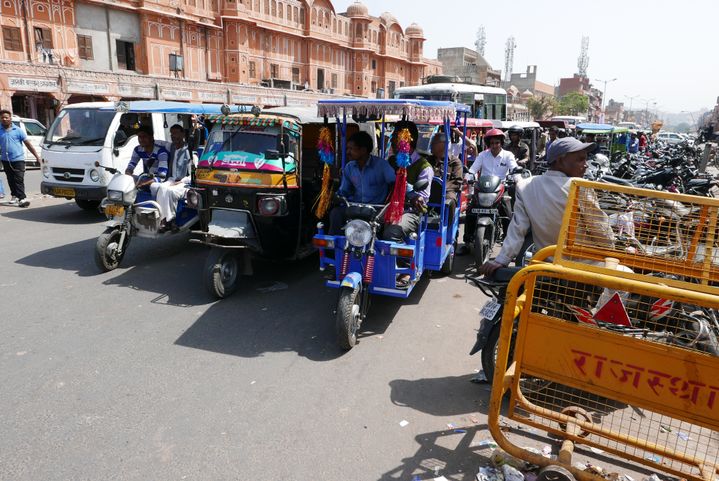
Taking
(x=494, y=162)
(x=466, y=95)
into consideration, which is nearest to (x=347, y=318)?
(x=494, y=162)

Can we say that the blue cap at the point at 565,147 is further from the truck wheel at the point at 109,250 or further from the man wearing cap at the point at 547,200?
the truck wheel at the point at 109,250

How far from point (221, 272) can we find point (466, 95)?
48.9 ft

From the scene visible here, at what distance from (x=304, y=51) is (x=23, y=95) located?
28183 mm

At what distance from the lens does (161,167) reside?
24.3 ft

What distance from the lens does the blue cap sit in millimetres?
3469

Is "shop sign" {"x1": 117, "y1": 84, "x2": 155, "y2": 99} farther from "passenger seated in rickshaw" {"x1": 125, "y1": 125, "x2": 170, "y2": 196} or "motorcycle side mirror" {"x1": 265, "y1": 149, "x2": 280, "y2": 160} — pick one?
"motorcycle side mirror" {"x1": 265, "y1": 149, "x2": 280, "y2": 160}

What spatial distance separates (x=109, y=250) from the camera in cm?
658

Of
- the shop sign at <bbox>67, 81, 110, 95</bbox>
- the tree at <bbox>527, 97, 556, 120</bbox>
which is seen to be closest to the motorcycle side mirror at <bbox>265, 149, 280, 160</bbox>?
the shop sign at <bbox>67, 81, 110, 95</bbox>

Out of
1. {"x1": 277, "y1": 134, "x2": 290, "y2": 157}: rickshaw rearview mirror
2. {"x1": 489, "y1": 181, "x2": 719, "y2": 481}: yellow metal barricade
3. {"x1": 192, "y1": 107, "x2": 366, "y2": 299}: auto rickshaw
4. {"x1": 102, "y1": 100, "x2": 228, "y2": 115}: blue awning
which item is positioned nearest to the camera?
{"x1": 489, "y1": 181, "x2": 719, "y2": 481}: yellow metal barricade

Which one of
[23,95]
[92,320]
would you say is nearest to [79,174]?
[92,320]

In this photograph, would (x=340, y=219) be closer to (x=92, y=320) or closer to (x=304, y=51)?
(x=92, y=320)

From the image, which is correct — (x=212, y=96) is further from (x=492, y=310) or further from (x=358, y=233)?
(x=492, y=310)

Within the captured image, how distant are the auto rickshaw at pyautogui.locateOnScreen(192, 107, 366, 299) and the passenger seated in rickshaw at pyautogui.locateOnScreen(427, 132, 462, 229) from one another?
157 centimetres

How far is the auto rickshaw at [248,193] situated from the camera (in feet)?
19.0
